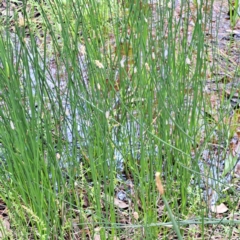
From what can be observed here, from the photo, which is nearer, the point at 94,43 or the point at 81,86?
the point at 81,86

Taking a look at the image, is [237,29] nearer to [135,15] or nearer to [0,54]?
[135,15]

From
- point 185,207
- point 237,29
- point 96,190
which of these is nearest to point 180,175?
point 185,207

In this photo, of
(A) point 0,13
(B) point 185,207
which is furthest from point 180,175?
(A) point 0,13

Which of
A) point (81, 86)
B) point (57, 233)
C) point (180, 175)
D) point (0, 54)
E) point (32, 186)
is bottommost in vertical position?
point (57, 233)

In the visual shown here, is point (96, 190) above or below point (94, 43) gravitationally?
below

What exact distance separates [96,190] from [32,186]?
178mm

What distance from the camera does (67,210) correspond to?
4.37 ft

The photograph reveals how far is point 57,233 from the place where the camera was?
4.12ft

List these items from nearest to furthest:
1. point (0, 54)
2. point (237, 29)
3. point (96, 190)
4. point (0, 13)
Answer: point (96, 190) < point (0, 54) < point (237, 29) < point (0, 13)

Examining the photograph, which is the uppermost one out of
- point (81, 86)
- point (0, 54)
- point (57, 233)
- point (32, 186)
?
point (0, 54)

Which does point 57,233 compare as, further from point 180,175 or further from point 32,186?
point 180,175

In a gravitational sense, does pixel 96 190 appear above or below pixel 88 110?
below

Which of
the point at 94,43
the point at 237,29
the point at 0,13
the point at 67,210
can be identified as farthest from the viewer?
the point at 0,13

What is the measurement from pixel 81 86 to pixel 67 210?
399mm
